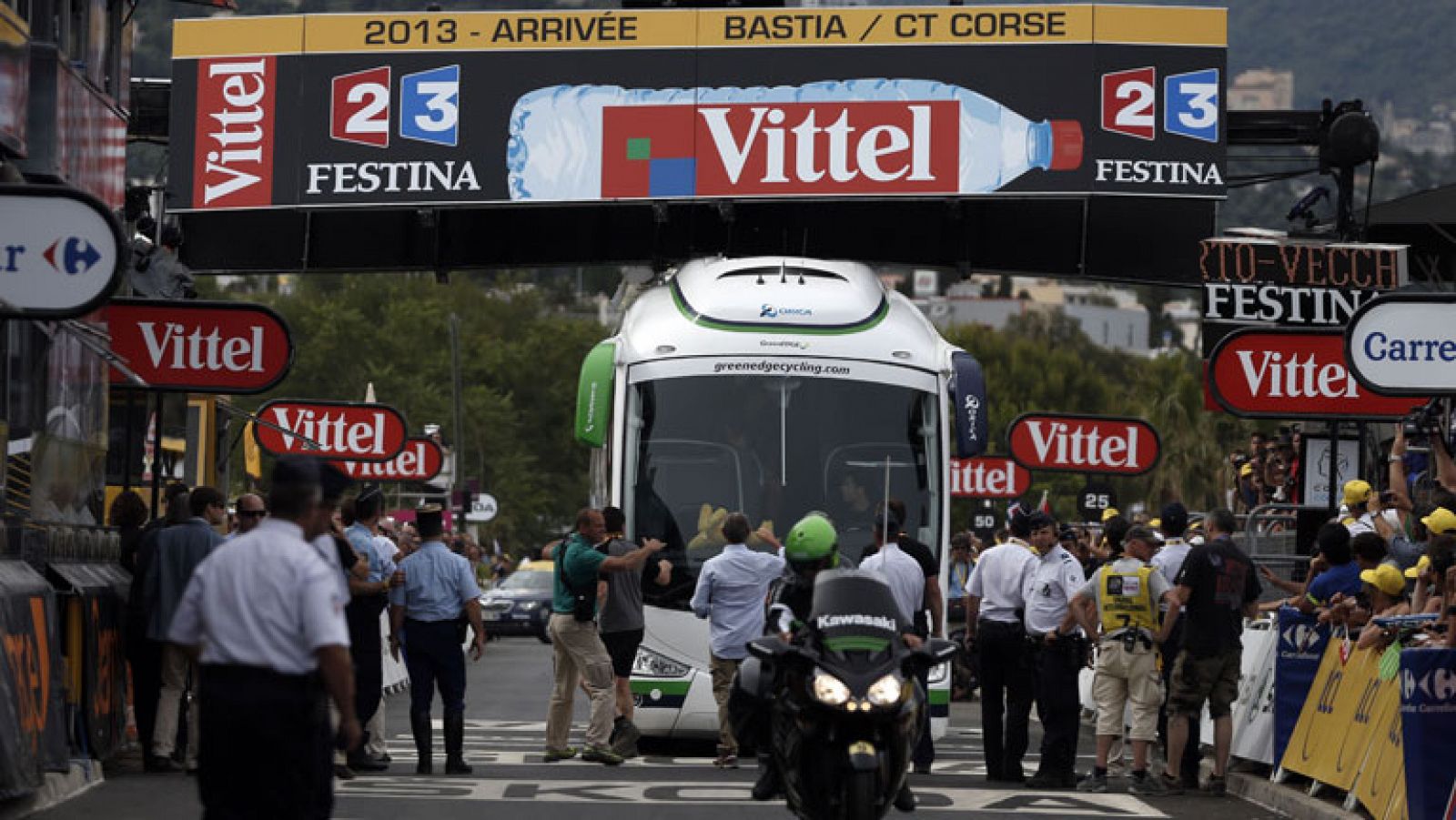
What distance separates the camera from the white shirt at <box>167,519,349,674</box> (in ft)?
30.8

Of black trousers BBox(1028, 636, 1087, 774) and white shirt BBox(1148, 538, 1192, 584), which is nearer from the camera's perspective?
black trousers BBox(1028, 636, 1087, 774)

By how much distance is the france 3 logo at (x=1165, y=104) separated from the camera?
25.4 m

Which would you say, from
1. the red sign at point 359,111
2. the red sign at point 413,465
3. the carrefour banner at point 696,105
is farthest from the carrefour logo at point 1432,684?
the red sign at point 413,465

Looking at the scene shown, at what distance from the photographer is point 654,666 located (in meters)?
19.8

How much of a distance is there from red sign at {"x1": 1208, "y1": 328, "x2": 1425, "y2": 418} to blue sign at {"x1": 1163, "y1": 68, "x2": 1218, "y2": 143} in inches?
223

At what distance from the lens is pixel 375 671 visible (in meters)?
17.5

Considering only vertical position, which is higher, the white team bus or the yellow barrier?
the white team bus

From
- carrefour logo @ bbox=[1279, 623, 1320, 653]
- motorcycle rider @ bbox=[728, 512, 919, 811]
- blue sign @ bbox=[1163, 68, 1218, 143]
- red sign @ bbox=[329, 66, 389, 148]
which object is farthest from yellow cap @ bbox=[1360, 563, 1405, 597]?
red sign @ bbox=[329, 66, 389, 148]

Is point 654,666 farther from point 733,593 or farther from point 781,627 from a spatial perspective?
point 781,627

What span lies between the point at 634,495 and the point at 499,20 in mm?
7766

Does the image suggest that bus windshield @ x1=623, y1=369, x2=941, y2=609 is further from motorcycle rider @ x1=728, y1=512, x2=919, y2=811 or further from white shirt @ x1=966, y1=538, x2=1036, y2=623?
motorcycle rider @ x1=728, y1=512, x2=919, y2=811

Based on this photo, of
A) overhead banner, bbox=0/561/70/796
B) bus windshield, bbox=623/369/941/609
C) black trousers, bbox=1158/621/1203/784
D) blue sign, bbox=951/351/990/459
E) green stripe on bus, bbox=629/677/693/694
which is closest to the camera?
overhead banner, bbox=0/561/70/796

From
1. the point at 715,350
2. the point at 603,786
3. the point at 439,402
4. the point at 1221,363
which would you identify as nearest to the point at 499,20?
the point at 715,350

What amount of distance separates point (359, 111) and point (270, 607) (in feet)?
57.2
